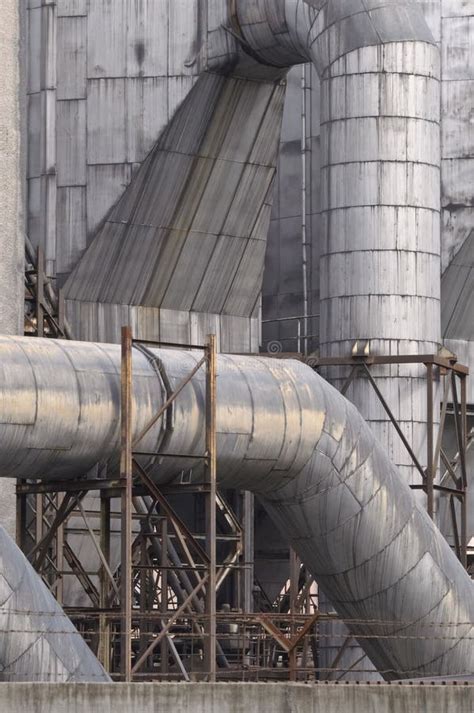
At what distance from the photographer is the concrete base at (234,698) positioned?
19281mm

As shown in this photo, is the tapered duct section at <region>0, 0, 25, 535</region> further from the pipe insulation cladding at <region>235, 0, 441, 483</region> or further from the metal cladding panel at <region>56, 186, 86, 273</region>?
the pipe insulation cladding at <region>235, 0, 441, 483</region>

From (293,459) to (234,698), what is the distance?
6.23 meters

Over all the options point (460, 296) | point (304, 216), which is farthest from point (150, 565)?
point (460, 296)

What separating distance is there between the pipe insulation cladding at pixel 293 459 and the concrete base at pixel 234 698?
434cm

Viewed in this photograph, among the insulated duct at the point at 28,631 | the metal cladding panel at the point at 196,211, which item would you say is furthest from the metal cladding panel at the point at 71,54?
the insulated duct at the point at 28,631

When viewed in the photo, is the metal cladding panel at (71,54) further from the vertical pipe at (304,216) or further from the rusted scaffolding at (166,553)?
the vertical pipe at (304,216)

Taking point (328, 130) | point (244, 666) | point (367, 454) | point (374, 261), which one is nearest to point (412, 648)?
point (367, 454)

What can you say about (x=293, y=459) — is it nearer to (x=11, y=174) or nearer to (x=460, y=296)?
(x=11, y=174)

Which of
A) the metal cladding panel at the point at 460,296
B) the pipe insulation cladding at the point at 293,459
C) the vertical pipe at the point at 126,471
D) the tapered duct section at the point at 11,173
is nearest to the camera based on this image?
the pipe insulation cladding at the point at 293,459

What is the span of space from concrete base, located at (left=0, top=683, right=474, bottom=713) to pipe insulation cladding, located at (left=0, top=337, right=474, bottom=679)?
4342mm

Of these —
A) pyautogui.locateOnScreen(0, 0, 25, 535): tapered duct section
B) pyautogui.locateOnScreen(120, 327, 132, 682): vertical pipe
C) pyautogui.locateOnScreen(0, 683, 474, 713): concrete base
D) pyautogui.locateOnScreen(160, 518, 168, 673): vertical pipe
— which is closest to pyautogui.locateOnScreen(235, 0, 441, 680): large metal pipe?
pyautogui.locateOnScreen(160, 518, 168, 673): vertical pipe

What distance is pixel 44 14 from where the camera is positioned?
123 feet

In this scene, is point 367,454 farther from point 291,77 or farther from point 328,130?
point 291,77

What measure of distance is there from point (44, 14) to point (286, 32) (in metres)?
4.83
